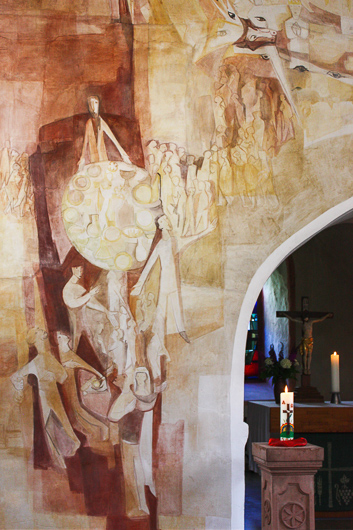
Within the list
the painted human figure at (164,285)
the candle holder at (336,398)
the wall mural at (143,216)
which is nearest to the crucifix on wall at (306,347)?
the candle holder at (336,398)

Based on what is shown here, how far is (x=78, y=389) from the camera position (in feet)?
16.4

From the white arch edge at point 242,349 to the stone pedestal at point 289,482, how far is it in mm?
995

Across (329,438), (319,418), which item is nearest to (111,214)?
(319,418)

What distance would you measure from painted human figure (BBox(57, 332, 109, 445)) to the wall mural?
12mm

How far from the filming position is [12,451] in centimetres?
495

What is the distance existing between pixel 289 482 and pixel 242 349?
54.3 inches

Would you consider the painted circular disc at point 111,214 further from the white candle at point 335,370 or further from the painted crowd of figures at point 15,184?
the white candle at point 335,370

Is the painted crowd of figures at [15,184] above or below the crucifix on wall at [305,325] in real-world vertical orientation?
above

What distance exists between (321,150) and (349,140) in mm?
253

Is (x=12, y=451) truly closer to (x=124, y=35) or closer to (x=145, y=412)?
(x=145, y=412)

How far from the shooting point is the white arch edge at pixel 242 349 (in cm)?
494

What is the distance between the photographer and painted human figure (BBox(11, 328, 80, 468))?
4.95m

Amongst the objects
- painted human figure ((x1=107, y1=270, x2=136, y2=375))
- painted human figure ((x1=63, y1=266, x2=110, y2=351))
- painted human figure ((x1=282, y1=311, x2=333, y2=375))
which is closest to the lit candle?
painted human figure ((x1=107, y1=270, x2=136, y2=375))

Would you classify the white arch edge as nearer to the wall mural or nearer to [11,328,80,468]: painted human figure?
the wall mural
